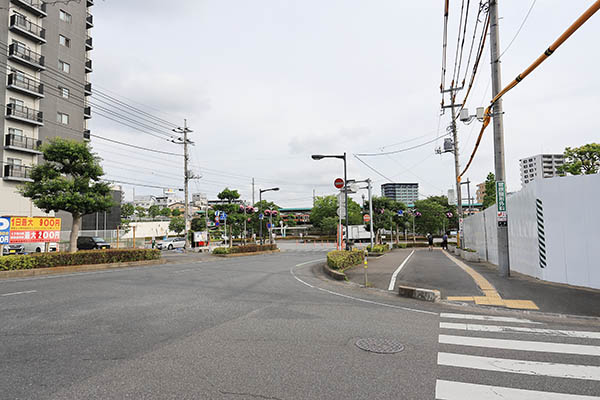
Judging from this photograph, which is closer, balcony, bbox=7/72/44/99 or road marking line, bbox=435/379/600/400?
road marking line, bbox=435/379/600/400

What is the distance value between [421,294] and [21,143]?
38301 millimetres

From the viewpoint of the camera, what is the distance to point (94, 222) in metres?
46.1

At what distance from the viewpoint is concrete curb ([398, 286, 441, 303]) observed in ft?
27.8

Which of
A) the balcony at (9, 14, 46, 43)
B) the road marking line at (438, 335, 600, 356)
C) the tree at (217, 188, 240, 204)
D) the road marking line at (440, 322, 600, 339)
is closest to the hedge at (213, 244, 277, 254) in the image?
the tree at (217, 188, 240, 204)

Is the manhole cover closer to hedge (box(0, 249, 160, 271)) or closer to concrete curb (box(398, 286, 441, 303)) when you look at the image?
concrete curb (box(398, 286, 441, 303))

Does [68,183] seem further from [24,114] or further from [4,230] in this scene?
[24,114]

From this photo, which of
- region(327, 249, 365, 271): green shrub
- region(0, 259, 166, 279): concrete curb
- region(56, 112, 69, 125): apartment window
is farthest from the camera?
region(56, 112, 69, 125): apartment window

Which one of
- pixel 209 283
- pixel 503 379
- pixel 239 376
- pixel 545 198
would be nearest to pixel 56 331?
pixel 239 376

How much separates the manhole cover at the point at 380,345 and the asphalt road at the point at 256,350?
0.35ft

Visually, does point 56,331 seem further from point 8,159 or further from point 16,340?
A: point 8,159

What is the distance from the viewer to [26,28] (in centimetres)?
3105

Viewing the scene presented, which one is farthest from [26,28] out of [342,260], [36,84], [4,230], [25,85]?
[342,260]

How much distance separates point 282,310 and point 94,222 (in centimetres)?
4872

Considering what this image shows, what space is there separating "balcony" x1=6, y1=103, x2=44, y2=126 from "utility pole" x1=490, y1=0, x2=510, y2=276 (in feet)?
126
